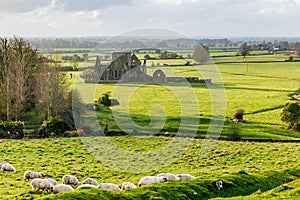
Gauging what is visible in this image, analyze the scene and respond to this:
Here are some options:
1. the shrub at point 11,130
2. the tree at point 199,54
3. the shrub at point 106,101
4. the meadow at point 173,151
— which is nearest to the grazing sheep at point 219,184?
the meadow at point 173,151

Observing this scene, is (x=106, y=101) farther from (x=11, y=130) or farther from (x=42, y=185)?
(x=42, y=185)

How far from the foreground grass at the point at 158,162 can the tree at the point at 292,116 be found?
11420 millimetres

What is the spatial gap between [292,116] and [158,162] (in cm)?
2534

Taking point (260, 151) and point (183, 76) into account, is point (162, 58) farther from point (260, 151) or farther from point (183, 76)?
point (260, 151)

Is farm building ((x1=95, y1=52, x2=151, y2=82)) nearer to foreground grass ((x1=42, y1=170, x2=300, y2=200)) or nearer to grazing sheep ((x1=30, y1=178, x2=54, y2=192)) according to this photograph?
foreground grass ((x1=42, y1=170, x2=300, y2=200))

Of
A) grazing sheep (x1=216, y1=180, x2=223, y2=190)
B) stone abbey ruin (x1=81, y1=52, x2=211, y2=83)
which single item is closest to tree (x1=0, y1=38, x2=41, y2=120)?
stone abbey ruin (x1=81, y1=52, x2=211, y2=83)

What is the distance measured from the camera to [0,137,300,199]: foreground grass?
22141 millimetres

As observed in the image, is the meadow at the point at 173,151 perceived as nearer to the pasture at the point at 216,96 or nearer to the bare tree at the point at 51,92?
the pasture at the point at 216,96

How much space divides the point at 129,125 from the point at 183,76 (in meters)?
58.4

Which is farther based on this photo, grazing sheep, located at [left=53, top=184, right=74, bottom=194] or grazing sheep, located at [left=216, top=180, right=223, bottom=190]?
grazing sheep, located at [left=216, top=180, right=223, bottom=190]

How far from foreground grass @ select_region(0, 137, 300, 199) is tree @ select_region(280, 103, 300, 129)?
11.4 m

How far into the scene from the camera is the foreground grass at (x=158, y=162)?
22.1 meters

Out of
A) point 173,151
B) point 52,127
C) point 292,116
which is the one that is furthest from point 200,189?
point 292,116

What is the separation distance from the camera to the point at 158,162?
34688 millimetres
